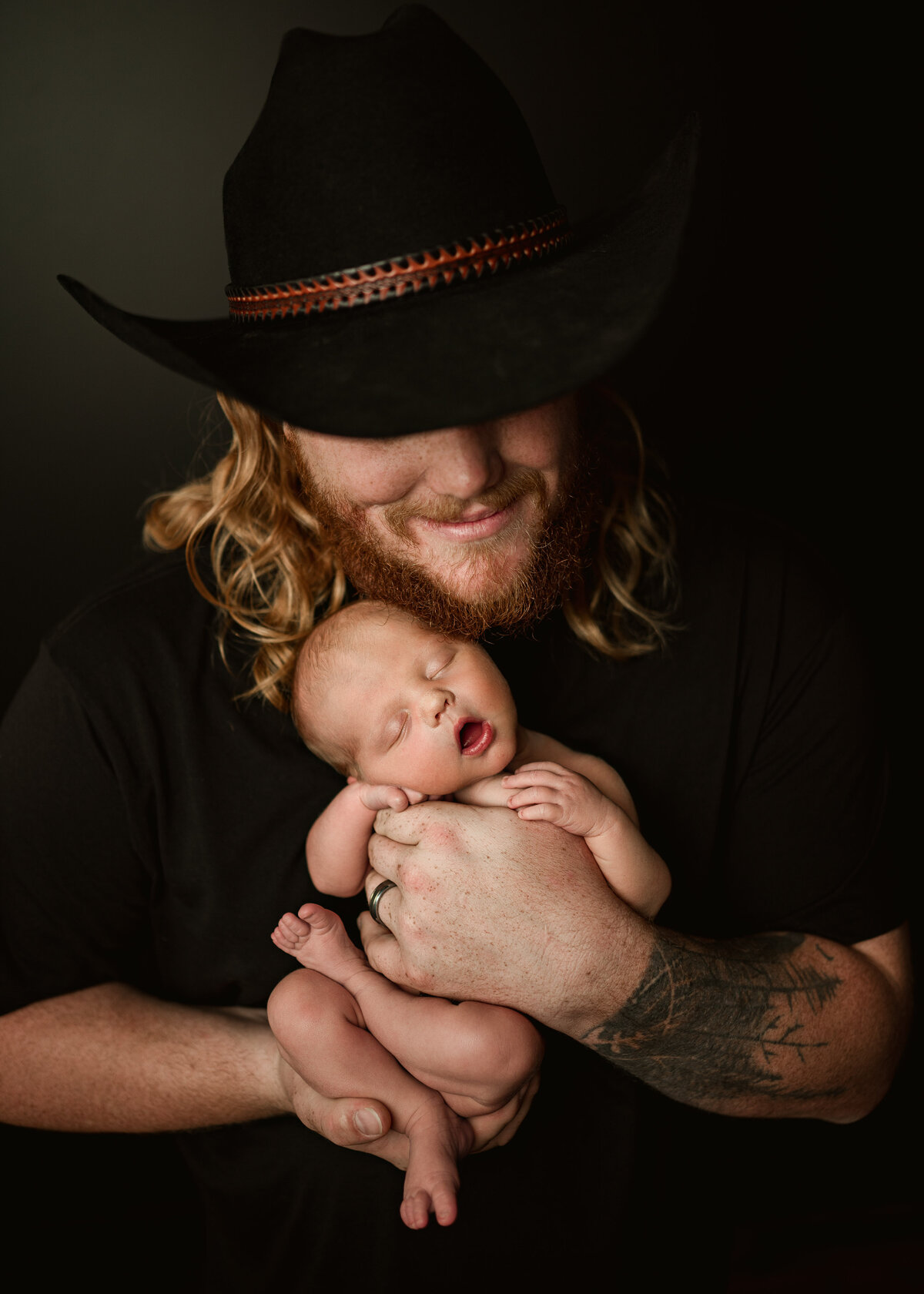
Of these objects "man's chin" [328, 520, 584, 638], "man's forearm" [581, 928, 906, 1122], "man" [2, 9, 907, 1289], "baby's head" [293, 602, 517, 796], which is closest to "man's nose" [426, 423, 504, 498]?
"man" [2, 9, 907, 1289]

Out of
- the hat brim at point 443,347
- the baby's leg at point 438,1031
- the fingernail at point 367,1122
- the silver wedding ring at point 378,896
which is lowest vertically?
the fingernail at point 367,1122

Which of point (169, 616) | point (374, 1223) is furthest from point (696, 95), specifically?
point (374, 1223)

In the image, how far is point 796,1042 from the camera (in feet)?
6.01

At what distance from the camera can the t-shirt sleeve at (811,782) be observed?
195 cm

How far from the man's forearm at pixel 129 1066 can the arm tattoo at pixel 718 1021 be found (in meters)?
0.65

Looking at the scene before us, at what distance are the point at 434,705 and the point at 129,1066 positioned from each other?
3.00ft

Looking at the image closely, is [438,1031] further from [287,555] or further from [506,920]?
[287,555]

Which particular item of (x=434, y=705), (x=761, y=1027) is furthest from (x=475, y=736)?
(x=761, y=1027)

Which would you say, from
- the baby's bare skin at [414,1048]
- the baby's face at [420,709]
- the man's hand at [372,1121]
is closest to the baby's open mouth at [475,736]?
the baby's face at [420,709]

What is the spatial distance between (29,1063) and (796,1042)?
1.42 meters

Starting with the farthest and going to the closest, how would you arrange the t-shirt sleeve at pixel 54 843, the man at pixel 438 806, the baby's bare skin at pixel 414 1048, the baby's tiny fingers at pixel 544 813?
the t-shirt sleeve at pixel 54 843, the baby's tiny fingers at pixel 544 813, the baby's bare skin at pixel 414 1048, the man at pixel 438 806

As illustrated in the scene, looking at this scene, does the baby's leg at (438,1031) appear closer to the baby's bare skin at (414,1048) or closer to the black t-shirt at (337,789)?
the baby's bare skin at (414,1048)

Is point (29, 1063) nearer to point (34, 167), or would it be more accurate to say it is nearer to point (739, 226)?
point (34, 167)

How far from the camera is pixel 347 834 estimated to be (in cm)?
175
